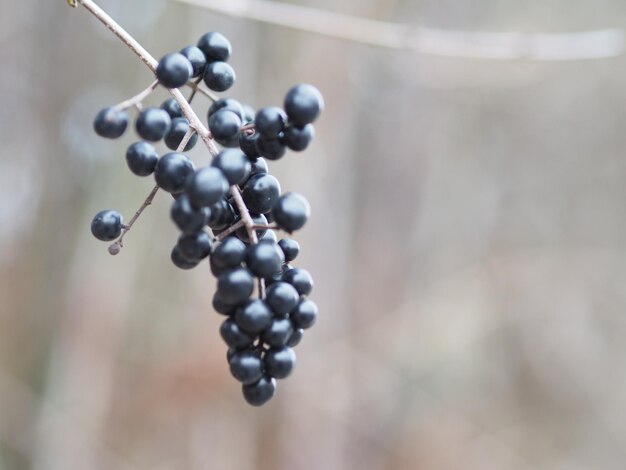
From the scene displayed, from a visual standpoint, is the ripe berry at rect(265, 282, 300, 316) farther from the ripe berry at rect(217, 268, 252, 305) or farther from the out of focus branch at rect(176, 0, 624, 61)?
the out of focus branch at rect(176, 0, 624, 61)

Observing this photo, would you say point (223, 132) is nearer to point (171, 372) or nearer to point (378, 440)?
point (171, 372)

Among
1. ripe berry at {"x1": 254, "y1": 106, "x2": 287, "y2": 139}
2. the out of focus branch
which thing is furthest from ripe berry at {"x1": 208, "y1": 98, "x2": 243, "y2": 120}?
the out of focus branch

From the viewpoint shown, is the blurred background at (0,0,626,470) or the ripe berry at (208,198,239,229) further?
the blurred background at (0,0,626,470)

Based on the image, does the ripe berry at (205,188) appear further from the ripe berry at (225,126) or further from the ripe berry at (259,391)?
the ripe berry at (259,391)

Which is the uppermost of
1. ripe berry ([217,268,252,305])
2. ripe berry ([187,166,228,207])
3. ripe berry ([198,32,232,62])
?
ripe berry ([198,32,232,62])

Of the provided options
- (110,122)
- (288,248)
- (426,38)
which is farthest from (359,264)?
(110,122)

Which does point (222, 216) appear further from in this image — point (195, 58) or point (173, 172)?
point (195, 58)

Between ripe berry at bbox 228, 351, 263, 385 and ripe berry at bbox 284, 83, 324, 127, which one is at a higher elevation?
ripe berry at bbox 284, 83, 324, 127

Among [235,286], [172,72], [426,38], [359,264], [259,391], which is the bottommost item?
[259,391]
